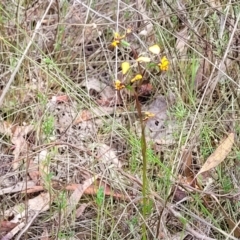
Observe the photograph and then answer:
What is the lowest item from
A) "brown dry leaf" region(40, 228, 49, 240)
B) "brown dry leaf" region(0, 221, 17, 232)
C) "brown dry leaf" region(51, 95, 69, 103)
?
"brown dry leaf" region(40, 228, 49, 240)

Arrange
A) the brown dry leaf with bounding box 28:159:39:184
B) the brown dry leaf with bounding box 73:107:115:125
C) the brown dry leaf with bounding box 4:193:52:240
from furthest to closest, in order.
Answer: the brown dry leaf with bounding box 73:107:115:125 → the brown dry leaf with bounding box 28:159:39:184 → the brown dry leaf with bounding box 4:193:52:240

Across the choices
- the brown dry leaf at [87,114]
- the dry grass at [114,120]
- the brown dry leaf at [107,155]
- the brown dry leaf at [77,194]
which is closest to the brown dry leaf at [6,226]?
the dry grass at [114,120]

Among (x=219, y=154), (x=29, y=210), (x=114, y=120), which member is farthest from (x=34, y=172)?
(x=219, y=154)

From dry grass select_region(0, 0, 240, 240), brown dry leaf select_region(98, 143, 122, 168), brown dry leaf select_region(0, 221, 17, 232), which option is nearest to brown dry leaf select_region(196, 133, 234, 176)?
dry grass select_region(0, 0, 240, 240)

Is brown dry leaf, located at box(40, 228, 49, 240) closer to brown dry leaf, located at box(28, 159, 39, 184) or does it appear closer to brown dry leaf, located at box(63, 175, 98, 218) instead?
brown dry leaf, located at box(63, 175, 98, 218)

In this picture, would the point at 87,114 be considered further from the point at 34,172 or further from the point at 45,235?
the point at 45,235
